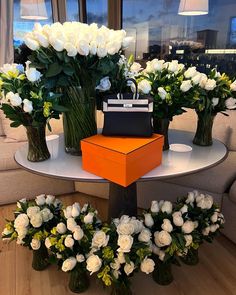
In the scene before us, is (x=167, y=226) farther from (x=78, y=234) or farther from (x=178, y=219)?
(x=78, y=234)

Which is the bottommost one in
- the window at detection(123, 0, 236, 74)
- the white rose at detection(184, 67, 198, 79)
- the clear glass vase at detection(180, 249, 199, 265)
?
the clear glass vase at detection(180, 249, 199, 265)

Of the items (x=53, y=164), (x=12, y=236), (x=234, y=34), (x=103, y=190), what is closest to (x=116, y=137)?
(x=53, y=164)

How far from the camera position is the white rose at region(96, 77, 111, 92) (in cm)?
110

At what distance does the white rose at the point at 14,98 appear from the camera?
3.11 feet

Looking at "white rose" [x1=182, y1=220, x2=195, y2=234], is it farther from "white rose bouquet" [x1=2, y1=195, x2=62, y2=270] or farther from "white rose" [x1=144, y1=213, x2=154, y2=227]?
"white rose bouquet" [x1=2, y1=195, x2=62, y2=270]

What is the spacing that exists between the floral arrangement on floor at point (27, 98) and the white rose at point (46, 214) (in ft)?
1.54

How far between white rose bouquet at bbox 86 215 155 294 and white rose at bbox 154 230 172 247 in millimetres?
46

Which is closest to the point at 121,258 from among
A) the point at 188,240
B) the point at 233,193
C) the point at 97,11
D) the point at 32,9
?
the point at 188,240

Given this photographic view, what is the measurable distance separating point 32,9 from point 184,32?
1.74 m

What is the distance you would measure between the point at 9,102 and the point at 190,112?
145 cm

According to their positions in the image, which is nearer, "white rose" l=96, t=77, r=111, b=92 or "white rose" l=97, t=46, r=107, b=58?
"white rose" l=97, t=46, r=107, b=58

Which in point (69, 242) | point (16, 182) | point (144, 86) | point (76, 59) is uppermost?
point (76, 59)

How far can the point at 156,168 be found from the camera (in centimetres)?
104

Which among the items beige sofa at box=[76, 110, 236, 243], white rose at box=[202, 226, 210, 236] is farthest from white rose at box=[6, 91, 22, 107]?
white rose at box=[202, 226, 210, 236]
